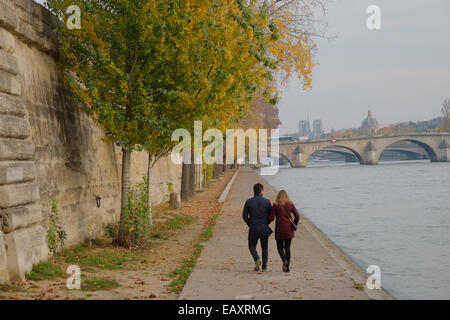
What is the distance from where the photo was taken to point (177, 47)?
12383 millimetres

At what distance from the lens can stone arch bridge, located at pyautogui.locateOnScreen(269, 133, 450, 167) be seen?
11994 cm

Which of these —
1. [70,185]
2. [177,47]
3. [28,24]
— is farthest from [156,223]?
[28,24]

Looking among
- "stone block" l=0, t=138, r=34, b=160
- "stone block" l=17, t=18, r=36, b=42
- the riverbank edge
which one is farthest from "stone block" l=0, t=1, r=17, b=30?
the riverbank edge

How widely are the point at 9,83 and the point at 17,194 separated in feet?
Answer: 5.71

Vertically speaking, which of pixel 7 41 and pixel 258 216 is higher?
pixel 7 41

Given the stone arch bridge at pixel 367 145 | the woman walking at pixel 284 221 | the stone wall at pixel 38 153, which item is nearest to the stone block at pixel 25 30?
the stone wall at pixel 38 153

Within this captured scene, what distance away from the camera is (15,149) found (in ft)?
29.4

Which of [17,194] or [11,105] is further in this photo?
[11,105]

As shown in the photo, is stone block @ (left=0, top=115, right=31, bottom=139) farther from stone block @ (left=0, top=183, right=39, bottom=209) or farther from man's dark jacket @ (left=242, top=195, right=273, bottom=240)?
man's dark jacket @ (left=242, top=195, right=273, bottom=240)

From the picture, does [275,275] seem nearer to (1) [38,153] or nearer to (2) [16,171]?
(2) [16,171]

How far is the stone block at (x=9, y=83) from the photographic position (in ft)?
28.8

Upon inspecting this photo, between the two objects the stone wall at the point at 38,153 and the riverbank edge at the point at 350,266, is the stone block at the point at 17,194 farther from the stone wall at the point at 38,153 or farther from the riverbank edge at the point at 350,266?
the riverbank edge at the point at 350,266

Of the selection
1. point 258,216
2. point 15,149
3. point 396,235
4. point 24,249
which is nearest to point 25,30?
point 15,149
